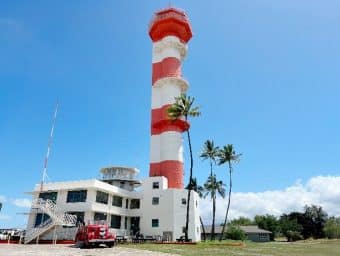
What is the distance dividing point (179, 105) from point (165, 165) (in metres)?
9.15

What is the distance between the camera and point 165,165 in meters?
51.5

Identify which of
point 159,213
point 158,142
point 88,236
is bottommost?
point 88,236

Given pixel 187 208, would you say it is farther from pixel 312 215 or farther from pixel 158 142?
pixel 312 215

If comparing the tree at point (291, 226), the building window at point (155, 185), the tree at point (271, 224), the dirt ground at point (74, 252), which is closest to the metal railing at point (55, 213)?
the building window at point (155, 185)

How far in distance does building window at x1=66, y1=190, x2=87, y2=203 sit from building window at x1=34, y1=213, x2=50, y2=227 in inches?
134

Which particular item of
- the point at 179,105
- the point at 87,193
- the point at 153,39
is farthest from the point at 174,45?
the point at 87,193

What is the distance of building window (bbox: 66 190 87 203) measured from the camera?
46562 mm

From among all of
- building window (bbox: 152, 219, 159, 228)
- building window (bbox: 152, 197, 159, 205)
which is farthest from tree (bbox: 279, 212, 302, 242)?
building window (bbox: 152, 197, 159, 205)

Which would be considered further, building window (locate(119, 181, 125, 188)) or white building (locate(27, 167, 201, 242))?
building window (locate(119, 181, 125, 188))

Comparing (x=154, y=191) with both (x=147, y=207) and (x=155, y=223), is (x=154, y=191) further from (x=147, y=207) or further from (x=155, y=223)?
(x=155, y=223)

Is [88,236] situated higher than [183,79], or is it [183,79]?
[183,79]

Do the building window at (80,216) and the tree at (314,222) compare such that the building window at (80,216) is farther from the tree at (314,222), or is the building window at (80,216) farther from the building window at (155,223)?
the tree at (314,222)

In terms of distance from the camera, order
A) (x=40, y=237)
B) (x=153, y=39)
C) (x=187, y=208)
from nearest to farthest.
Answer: (x=40, y=237) < (x=187, y=208) < (x=153, y=39)

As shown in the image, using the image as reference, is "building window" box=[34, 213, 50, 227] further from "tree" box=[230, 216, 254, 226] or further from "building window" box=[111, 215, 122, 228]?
"tree" box=[230, 216, 254, 226]
